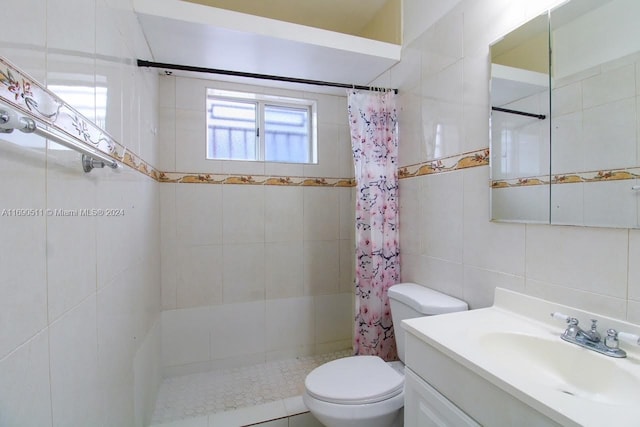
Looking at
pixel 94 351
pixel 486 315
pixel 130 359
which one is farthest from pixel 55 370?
pixel 486 315

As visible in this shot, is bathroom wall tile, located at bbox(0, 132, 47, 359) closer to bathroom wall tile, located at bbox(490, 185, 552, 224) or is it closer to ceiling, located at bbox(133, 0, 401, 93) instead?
ceiling, located at bbox(133, 0, 401, 93)

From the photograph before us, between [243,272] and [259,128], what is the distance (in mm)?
1173

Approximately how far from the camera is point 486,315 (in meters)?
1.14

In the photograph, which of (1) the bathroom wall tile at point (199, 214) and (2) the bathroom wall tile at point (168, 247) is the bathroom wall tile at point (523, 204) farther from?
(2) the bathroom wall tile at point (168, 247)

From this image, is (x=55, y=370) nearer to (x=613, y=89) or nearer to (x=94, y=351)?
(x=94, y=351)

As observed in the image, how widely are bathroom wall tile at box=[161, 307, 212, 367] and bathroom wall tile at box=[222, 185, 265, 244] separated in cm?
60

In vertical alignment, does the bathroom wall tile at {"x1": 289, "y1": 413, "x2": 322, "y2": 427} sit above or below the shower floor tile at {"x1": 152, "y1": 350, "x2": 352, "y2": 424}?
above

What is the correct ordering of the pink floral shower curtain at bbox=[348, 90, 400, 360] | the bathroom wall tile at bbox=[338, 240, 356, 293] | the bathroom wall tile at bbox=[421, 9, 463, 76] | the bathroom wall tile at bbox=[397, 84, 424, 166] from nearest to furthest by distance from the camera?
1. the bathroom wall tile at bbox=[421, 9, 463, 76]
2. the bathroom wall tile at bbox=[397, 84, 424, 166]
3. the pink floral shower curtain at bbox=[348, 90, 400, 360]
4. the bathroom wall tile at bbox=[338, 240, 356, 293]

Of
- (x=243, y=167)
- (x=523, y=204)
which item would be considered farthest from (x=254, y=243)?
(x=523, y=204)

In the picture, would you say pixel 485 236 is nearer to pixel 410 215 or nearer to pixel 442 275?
pixel 442 275

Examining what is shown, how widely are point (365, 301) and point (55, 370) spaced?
1.55 metres

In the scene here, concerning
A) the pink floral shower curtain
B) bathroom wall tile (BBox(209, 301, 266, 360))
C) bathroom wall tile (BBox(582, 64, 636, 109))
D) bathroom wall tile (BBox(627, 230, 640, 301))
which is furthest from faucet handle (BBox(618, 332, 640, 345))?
bathroom wall tile (BBox(209, 301, 266, 360))

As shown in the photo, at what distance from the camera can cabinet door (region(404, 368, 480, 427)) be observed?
833 mm

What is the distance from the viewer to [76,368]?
30.3 inches
